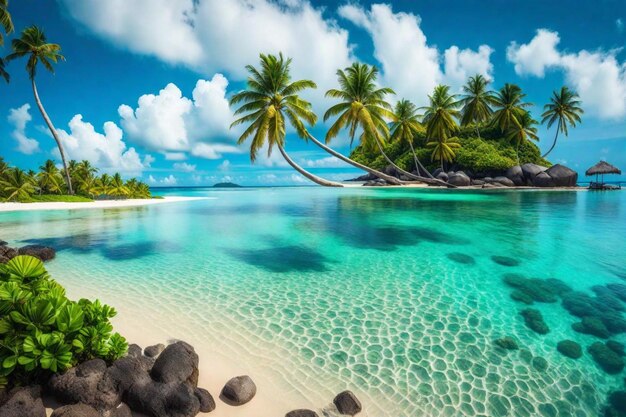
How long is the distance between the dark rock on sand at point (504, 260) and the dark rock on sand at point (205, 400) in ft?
25.9

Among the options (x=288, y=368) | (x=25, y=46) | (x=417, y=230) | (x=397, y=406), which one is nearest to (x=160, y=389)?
(x=288, y=368)

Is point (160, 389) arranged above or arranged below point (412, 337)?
above

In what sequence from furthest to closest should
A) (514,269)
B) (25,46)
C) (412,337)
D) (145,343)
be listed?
(25,46)
(514,269)
(412,337)
(145,343)

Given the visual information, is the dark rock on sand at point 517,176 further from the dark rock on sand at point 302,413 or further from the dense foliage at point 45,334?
the dense foliage at point 45,334

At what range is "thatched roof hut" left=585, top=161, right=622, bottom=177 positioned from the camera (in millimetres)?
35812

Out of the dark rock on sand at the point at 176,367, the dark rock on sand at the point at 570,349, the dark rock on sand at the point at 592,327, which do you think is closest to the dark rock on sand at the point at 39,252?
the dark rock on sand at the point at 176,367

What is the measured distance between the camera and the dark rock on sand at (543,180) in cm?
3956

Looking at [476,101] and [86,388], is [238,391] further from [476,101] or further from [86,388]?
[476,101]

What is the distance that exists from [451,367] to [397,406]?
1.06m

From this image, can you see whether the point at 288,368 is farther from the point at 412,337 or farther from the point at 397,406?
the point at 412,337

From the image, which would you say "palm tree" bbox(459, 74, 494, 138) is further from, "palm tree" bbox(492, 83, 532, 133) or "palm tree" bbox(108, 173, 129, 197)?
"palm tree" bbox(108, 173, 129, 197)

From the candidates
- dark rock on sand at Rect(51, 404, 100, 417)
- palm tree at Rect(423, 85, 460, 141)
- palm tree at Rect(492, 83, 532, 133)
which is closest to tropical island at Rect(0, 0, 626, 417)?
dark rock on sand at Rect(51, 404, 100, 417)

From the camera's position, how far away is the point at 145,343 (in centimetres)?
408

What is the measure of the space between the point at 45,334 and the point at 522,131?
54537 millimetres
